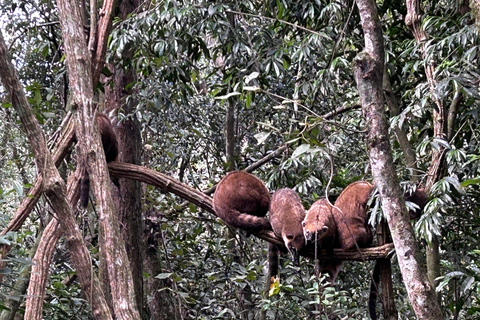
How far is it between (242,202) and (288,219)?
1.85ft

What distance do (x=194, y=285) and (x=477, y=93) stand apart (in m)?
4.09

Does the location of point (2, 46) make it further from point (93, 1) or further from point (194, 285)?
point (194, 285)

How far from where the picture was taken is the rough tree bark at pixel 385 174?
280 cm

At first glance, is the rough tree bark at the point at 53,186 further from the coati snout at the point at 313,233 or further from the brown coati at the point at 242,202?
the coati snout at the point at 313,233

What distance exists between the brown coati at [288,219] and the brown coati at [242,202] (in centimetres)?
12

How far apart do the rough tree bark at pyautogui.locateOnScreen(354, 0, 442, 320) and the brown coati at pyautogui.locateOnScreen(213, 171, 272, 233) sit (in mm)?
1775

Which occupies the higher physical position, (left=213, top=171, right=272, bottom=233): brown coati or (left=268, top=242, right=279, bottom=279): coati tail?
(left=213, top=171, right=272, bottom=233): brown coati

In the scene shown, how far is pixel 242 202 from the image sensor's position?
484 cm

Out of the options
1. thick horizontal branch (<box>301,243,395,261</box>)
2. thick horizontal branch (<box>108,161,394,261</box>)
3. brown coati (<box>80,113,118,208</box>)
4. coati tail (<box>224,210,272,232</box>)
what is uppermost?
brown coati (<box>80,113,118,208</box>)

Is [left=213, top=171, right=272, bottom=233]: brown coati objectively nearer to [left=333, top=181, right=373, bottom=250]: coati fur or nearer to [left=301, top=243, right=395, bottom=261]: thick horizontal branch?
[left=301, top=243, right=395, bottom=261]: thick horizontal branch

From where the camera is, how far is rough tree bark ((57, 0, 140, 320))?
8.82 feet

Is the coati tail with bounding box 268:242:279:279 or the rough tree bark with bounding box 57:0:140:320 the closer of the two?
the rough tree bark with bounding box 57:0:140:320

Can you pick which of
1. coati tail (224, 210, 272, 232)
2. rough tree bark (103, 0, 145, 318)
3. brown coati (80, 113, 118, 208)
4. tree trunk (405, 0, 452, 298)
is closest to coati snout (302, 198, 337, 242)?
coati tail (224, 210, 272, 232)

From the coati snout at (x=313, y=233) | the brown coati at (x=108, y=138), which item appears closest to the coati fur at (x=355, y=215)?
the coati snout at (x=313, y=233)
